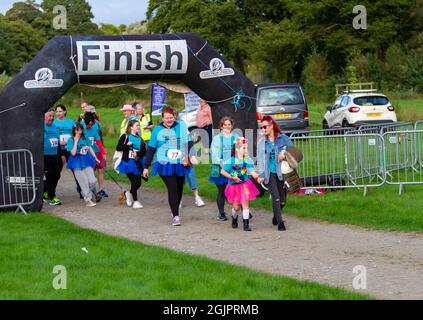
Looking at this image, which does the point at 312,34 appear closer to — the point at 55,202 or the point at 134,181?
the point at 55,202

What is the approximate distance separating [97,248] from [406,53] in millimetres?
55290

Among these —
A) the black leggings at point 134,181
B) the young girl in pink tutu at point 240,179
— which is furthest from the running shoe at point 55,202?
the young girl in pink tutu at point 240,179

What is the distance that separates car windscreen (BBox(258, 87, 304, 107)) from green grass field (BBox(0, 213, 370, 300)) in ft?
51.5

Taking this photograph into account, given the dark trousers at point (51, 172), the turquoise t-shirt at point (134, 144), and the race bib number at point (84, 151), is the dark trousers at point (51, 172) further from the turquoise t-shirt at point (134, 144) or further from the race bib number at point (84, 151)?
the turquoise t-shirt at point (134, 144)

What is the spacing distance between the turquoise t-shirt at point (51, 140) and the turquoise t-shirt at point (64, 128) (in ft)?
0.25

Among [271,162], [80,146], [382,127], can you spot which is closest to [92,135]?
[80,146]

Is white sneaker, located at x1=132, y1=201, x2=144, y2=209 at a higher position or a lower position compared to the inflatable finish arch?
lower

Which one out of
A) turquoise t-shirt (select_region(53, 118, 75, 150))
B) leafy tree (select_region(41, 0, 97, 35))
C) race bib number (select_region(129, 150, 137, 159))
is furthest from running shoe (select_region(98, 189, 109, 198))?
leafy tree (select_region(41, 0, 97, 35))

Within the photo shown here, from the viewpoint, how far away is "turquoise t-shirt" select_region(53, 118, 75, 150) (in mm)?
15625

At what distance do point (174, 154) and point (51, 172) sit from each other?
3758 millimetres

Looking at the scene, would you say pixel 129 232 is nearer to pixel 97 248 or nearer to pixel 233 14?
pixel 97 248

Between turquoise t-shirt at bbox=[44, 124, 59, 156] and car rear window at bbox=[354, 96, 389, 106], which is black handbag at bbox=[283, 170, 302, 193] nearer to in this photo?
turquoise t-shirt at bbox=[44, 124, 59, 156]

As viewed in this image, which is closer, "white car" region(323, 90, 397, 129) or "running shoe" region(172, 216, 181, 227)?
"running shoe" region(172, 216, 181, 227)

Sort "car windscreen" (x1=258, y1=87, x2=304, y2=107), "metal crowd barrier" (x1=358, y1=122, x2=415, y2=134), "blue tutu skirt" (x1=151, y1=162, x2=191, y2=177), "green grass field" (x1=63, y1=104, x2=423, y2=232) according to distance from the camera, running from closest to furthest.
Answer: "green grass field" (x1=63, y1=104, x2=423, y2=232)
"blue tutu skirt" (x1=151, y1=162, x2=191, y2=177)
"metal crowd barrier" (x1=358, y1=122, x2=415, y2=134)
"car windscreen" (x1=258, y1=87, x2=304, y2=107)
